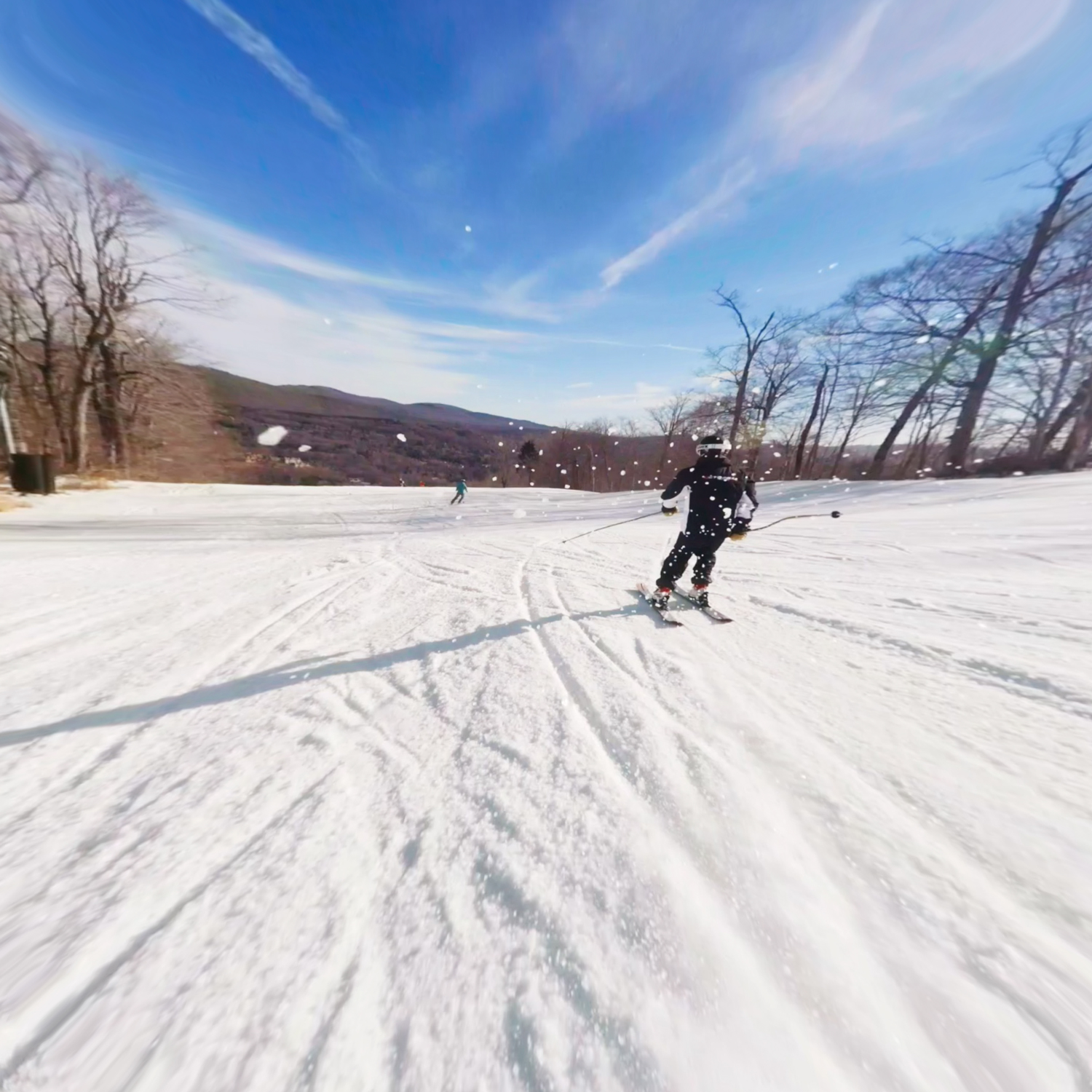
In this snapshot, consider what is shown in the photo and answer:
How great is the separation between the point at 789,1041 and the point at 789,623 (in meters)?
3.21

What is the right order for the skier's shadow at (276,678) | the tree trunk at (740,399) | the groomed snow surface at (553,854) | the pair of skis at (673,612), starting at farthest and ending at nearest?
the tree trunk at (740,399) < the pair of skis at (673,612) < the skier's shadow at (276,678) < the groomed snow surface at (553,854)

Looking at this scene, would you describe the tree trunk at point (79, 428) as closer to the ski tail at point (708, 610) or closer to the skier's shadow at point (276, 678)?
the skier's shadow at point (276, 678)

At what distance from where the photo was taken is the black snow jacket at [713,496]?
4.40 meters

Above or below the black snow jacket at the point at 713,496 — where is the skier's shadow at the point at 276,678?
below

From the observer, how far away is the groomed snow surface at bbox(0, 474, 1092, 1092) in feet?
3.69

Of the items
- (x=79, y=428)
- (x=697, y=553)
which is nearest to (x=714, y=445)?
(x=697, y=553)

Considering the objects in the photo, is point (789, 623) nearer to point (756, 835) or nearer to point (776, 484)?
point (756, 835)

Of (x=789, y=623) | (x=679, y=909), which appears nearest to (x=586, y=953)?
(x=679, y=909)

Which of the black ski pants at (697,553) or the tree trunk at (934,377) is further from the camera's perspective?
the tree trunk at (934,377)

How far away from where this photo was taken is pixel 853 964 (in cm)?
127

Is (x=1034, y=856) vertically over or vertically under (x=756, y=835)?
over

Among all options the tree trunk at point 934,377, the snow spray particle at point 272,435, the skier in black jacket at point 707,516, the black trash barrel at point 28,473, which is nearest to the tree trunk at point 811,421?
the tree trunk at point 934,377

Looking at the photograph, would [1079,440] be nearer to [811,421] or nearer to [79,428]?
[811,421]

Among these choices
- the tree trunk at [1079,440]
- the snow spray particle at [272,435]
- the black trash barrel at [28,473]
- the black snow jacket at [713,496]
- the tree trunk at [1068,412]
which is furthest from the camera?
the snow spray particle at [272,435]
